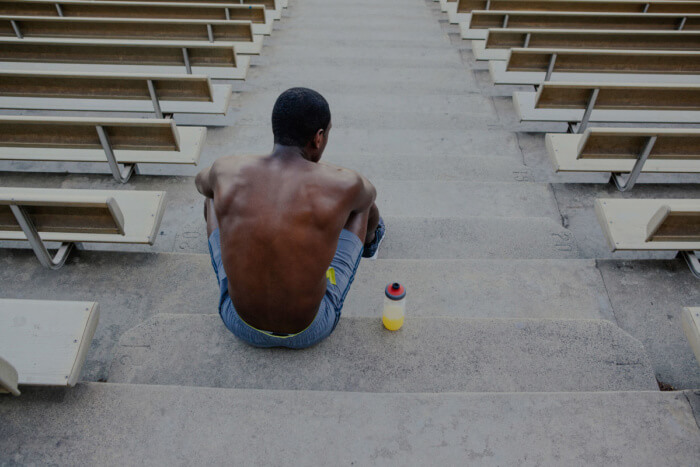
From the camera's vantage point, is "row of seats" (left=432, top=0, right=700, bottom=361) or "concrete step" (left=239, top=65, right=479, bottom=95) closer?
"row of seats" (left=432, top=0, right=700, bottom=361)

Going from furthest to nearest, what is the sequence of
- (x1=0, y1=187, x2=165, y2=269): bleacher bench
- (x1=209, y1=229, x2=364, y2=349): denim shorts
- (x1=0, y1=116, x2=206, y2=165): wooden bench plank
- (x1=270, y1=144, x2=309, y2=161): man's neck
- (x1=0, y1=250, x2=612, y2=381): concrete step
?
(x1=0, y1=116, x2=206, y2=165): wooden bench plank < (x1=0, y1=250, x2=612, y2=381): concrete step < (x1=0, y1=187, x2=165, y2=269): bleacher bench < (x1=209, y1=229, x2=364, y2=349): denim shorts < (x1=270, y1=144, x2=309, y2=161): man's neck

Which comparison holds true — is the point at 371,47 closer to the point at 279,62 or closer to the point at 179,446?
the point at 279,62

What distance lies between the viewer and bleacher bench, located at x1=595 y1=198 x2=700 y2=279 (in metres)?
2.48

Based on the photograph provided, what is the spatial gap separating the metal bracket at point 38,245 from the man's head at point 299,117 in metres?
1.61

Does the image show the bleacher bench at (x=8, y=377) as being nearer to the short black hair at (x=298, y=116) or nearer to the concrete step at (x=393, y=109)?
the short black hair at (x=298, y=116)

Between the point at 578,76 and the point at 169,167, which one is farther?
the point at 578,76

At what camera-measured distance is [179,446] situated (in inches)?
74.6

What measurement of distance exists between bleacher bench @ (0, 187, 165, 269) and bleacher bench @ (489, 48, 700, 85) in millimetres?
3616

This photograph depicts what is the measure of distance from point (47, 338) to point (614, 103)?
440 cm

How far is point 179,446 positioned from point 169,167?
2617mm

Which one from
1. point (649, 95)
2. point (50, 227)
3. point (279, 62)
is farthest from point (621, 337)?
point (279, 62)

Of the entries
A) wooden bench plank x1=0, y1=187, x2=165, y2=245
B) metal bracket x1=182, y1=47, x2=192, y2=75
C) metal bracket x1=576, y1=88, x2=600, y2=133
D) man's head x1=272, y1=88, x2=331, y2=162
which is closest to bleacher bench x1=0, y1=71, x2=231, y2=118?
metal bracket x1=182, y1=47, x2=192, y2=75

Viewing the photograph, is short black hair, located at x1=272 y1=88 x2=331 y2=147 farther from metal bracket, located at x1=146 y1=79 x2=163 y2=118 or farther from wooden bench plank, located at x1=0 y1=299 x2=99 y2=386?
metal bracket, located at x1=146 y1=79 x2=163 y2=118

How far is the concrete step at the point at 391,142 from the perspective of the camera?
4.27m
